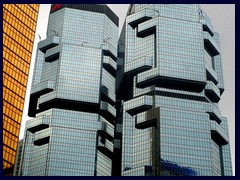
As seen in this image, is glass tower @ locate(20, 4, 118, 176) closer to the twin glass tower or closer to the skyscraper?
the twin glass tower

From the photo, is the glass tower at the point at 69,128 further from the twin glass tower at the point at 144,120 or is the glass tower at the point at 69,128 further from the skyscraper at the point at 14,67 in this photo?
the skyscraper at the point at 14,67

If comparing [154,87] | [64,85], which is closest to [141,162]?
[154,87]

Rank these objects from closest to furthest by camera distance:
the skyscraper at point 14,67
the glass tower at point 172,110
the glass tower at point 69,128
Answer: the skyscraper at point 14,67
the glass tower at point 172,110
the glass tower at point 69,128

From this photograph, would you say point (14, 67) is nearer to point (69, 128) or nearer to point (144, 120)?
point (69, 128)

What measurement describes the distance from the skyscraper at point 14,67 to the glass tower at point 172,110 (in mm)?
45958

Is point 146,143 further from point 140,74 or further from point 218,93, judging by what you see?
point 218,93

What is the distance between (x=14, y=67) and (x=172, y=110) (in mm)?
58907

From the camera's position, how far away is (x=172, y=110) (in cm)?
17062

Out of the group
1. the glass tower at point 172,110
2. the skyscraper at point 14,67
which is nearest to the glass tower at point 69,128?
the glass tower at point 172,110

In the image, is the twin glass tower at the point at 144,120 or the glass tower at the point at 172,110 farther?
the twin glass tower at the point at 144,120

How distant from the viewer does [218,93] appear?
194000mm

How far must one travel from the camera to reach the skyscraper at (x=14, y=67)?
434 feet

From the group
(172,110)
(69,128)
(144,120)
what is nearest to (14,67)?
(69,128)

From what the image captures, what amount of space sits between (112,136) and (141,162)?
2891 centimetres
